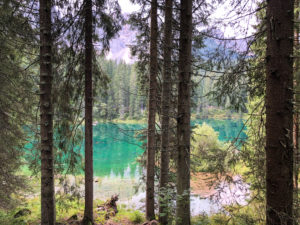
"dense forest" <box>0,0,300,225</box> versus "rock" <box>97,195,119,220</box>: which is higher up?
"dense forest" <box>0,0,300,225</box>

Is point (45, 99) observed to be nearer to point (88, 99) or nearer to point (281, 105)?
point (88, 99)

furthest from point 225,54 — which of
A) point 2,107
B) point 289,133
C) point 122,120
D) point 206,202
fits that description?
point 122,120

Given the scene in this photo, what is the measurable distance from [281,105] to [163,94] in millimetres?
3547

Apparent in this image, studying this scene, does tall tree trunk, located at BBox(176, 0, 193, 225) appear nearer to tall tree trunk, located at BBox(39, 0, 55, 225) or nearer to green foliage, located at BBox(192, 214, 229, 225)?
green foliage, located at BBox(192, 214, 229, 225)

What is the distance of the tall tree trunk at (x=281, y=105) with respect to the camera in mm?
1885

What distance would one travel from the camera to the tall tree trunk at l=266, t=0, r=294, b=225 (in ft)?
6.18

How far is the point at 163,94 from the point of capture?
5316 millimetres

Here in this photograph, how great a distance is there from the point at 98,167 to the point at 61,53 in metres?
15.2

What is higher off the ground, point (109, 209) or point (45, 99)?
point (45, 99)

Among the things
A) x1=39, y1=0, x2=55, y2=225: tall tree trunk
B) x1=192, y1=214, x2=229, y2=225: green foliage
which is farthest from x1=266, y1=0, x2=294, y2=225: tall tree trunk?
x1=39, y1=0, x2=55, y2=225: tall tree trunk

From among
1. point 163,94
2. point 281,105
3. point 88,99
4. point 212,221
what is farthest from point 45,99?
point 212,221

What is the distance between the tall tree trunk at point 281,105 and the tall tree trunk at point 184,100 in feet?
3.98

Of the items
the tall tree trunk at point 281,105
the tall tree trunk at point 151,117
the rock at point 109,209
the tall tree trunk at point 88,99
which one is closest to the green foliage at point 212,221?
the tall tree trunk at point 151,117

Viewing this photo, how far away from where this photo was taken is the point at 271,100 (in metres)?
1.96
